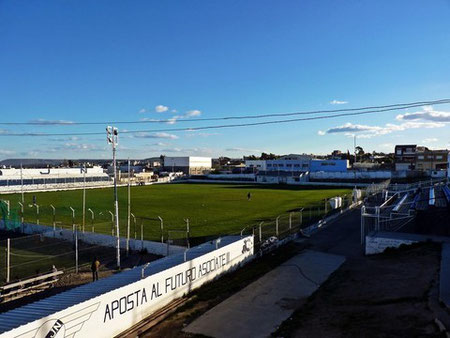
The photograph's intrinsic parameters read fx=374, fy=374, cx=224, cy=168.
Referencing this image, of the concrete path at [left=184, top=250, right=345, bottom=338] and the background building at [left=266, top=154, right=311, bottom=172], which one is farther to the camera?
the background building at [left=266, top=154, right=311, bottom=172]

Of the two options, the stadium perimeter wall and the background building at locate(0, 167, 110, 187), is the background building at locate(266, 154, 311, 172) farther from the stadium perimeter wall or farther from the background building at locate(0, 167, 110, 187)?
the stadium perimeter wall

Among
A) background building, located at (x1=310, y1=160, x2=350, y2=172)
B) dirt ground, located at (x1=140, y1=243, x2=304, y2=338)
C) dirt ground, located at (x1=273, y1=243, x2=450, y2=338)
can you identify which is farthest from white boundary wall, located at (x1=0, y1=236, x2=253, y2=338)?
background building, located at (x1=310, y1=160, x2=350, y2=172)

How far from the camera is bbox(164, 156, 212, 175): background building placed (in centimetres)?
14200

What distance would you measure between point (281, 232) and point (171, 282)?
13.1 meters

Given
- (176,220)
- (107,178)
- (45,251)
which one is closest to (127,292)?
(45,251)

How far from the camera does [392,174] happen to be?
92000 millimetres

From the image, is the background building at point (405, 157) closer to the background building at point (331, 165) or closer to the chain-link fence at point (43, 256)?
the background building at point (331, 165)

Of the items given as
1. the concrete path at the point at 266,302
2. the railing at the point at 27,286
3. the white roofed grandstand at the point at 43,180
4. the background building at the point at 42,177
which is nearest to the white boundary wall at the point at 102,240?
the railing at the point at 27,286

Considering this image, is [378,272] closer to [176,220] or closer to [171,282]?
[171,282]

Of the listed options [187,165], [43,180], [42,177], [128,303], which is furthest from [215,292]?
[187,165]

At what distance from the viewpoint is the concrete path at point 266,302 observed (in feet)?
35.9

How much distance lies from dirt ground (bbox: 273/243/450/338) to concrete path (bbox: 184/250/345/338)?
1.43 ft

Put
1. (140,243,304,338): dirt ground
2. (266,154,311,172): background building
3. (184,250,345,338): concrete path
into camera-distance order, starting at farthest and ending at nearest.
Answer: (266,154,311,172): background building
(140,243,304,338): dirt ground
(184,250,345,338): concrete path

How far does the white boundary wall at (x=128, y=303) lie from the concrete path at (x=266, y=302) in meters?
1.83
